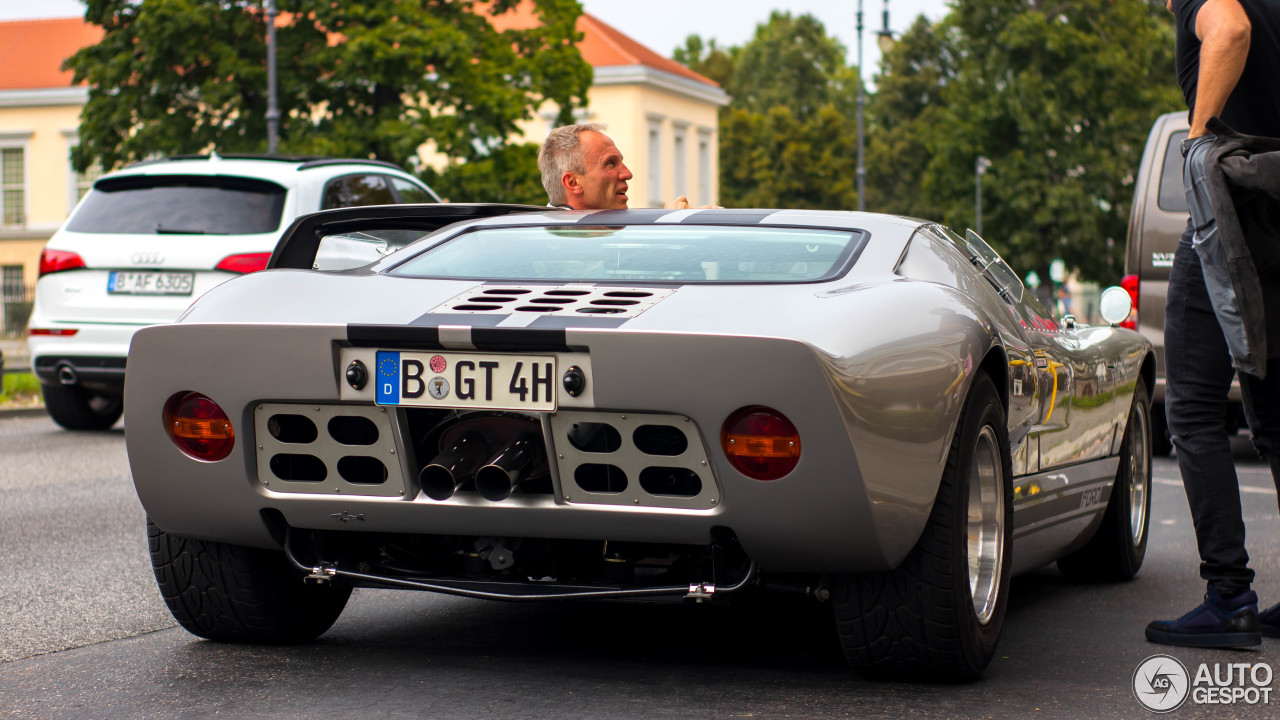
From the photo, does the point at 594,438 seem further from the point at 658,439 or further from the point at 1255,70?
the point at 1255,70

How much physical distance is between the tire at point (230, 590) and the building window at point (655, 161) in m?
57.7

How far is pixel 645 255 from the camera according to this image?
4219 mm

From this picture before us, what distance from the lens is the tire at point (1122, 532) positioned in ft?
19.0

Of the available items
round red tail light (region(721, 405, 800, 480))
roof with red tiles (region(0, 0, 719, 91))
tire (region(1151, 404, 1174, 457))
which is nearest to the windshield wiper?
tire (region(1151, 404, 1174, 457))

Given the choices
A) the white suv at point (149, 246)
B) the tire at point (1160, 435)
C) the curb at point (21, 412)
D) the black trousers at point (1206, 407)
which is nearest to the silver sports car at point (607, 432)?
the black trousers at point (1206, 407)

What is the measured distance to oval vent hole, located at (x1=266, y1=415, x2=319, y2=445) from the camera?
3801 mm

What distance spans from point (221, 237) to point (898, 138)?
6957cm

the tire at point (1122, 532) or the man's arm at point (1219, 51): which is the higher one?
the man's arm at point (1219, 51)

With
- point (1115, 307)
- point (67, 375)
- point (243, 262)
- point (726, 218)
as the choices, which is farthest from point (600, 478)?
point (67, 375)

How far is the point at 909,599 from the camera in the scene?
377 centimetres

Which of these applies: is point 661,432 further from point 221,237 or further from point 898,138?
point 898,138

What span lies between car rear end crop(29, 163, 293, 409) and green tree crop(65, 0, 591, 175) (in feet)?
64.0

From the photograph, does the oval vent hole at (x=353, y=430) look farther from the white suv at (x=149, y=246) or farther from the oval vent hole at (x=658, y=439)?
the white suv at (x=149, y=246)

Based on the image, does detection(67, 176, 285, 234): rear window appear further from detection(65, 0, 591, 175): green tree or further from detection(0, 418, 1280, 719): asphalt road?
detection(65, 0, 591, 175): green tree
